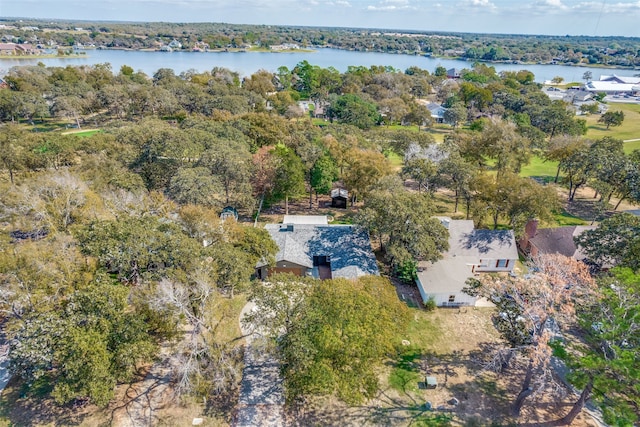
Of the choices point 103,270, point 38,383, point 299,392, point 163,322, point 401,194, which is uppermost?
point 401,194

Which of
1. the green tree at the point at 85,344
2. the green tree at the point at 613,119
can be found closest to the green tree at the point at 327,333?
the green tree at the point at 85,344

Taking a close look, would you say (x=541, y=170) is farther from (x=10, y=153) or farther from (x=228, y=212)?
(x=10, y=153)

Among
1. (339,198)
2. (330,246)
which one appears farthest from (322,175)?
(330,246)

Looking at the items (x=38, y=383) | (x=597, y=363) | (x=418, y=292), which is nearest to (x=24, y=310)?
(x=38, y=383)

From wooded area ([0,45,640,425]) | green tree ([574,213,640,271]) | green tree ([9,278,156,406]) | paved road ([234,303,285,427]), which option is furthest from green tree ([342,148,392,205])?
green tree ([9,278,156,406])

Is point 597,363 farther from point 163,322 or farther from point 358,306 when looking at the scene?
point 163,322
